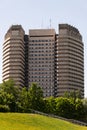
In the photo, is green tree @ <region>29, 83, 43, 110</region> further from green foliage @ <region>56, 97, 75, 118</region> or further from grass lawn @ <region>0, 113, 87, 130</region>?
grass lawn @ <region>0, 113, 87, 130</region>

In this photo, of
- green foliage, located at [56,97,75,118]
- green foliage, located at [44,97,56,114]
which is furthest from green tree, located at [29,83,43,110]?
green foliage, located at [56,97,75,118]

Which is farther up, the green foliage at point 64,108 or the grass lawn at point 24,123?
the green foliage at point 64,108

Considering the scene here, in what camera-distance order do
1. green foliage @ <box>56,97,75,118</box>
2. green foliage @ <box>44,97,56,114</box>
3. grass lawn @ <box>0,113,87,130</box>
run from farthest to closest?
green foliage @ <box>44,97,56,114</box>
green foliage @ <box>56,97,75,118</box>
grass lawn @ <box>0,113,87,130</box>

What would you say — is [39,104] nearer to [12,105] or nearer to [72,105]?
[72,105]

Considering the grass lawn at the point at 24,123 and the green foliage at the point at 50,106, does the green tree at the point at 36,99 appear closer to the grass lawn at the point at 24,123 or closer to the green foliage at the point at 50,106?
the green foliage at the point at 50,106

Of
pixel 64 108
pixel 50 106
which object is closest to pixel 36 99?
pixel 50 106

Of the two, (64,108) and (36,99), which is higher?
(36,99)

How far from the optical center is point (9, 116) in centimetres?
6225

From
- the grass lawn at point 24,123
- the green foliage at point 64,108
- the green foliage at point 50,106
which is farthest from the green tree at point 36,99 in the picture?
the grass lawn at point 24,123

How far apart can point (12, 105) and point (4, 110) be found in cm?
2046

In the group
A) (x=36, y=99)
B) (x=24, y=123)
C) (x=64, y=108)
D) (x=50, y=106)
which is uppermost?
(x=36, y=99)

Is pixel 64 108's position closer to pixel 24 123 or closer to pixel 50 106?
pixel 50 106

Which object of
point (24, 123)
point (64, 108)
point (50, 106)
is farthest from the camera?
point (50, 106)

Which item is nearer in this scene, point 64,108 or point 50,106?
point 64,108
